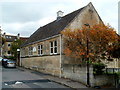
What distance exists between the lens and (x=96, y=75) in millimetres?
14453

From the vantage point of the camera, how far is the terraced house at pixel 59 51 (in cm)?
1751

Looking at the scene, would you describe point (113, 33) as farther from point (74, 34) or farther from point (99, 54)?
point (74, 34)

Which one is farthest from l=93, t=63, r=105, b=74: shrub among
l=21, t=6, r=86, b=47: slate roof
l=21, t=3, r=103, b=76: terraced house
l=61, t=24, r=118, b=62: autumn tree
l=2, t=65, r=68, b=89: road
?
l=21, t=6, r=86, b=47: slate roof

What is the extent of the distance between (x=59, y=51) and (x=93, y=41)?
446 cm

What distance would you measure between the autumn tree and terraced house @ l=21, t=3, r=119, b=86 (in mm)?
1590

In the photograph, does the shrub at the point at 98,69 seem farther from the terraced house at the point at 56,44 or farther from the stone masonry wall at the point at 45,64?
the stone masonry wall at the point at 45,64

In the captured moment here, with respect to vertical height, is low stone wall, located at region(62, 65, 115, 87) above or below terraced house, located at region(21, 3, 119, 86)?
below

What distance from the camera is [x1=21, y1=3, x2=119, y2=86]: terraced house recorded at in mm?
17514

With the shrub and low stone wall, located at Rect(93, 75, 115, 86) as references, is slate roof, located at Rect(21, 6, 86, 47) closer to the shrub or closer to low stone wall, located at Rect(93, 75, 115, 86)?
the shrub

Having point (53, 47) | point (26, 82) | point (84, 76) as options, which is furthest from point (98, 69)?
point (53, 47)

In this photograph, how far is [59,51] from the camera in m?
19.7

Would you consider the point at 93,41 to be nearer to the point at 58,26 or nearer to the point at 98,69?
the point at 98,69

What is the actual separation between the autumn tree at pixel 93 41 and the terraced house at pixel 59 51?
1590 millimetres

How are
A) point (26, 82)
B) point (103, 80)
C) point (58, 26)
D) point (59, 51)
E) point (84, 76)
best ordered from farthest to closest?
point (58, 26) < point (59, 51) < point (26, 82) < point (84, 76) < point (103, 80)
